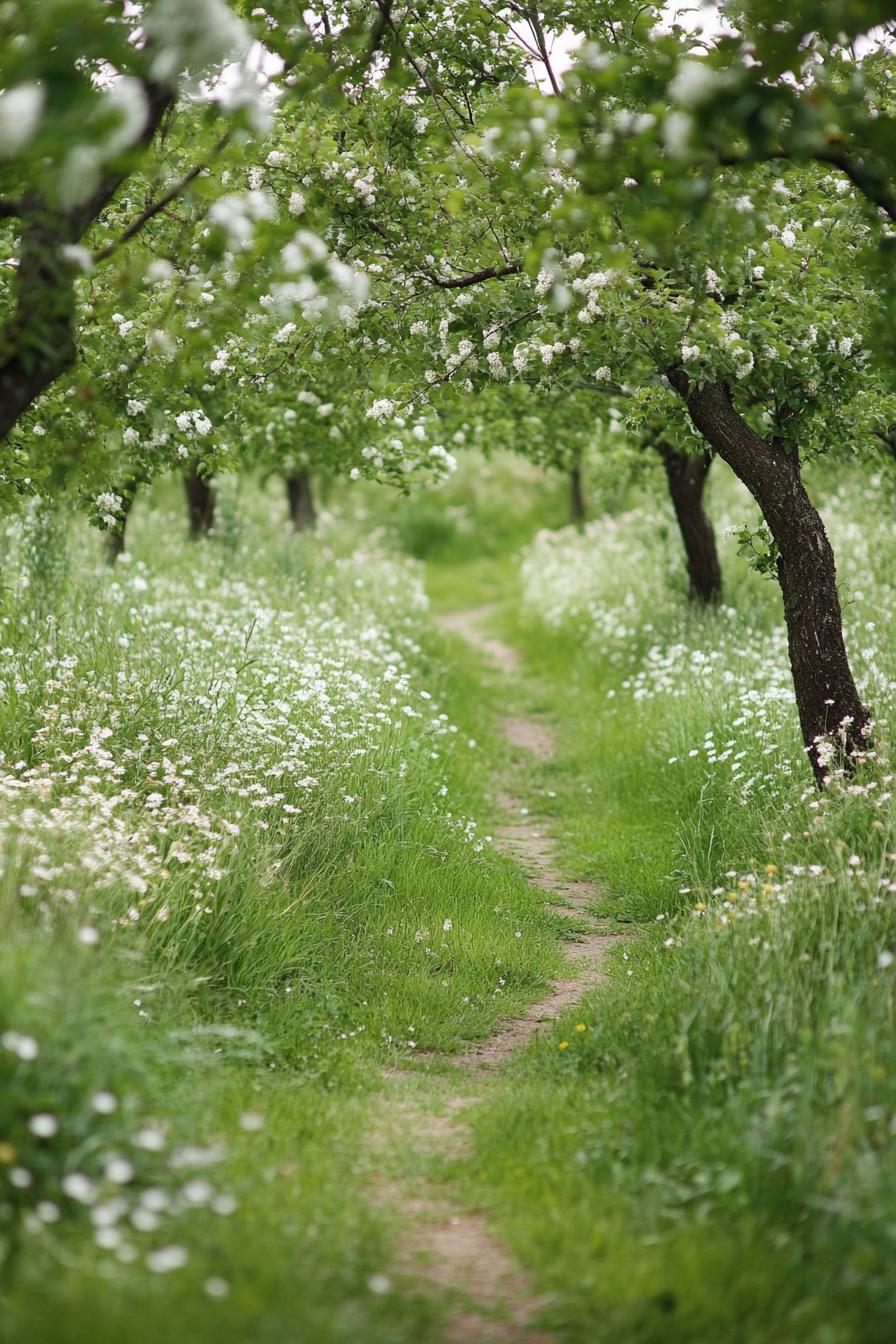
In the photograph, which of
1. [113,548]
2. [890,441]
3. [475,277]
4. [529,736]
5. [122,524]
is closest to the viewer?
[475,277]

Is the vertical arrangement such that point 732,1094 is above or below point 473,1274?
above

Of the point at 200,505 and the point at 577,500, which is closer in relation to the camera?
the point at 200,505

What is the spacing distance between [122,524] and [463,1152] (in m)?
4.84

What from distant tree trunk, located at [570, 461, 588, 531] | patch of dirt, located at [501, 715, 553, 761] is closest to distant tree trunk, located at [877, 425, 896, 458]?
patch of dirt, located at [501, 715, 553, 761]

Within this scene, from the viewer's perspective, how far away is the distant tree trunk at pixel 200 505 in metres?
16.0

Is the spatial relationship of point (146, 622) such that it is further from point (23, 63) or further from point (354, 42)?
point (23, 63)

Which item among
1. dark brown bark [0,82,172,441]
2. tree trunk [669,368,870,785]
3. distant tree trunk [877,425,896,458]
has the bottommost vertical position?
tree trunk [669,368,870,785]

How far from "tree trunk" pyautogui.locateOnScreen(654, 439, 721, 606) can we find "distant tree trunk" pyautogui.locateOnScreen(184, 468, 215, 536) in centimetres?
619

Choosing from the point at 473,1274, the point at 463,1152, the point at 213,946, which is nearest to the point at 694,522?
the point at 213,946

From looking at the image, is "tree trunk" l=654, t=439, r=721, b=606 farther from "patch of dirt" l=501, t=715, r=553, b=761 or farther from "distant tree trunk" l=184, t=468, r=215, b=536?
"distant tree trunk" l=184, t=468, r=215, b=536

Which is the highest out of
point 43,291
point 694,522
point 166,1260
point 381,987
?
point 43,291

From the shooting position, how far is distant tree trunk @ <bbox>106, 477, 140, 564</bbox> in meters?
7.96

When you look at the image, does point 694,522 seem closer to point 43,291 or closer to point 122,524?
point 122,524

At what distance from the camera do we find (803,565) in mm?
7211
